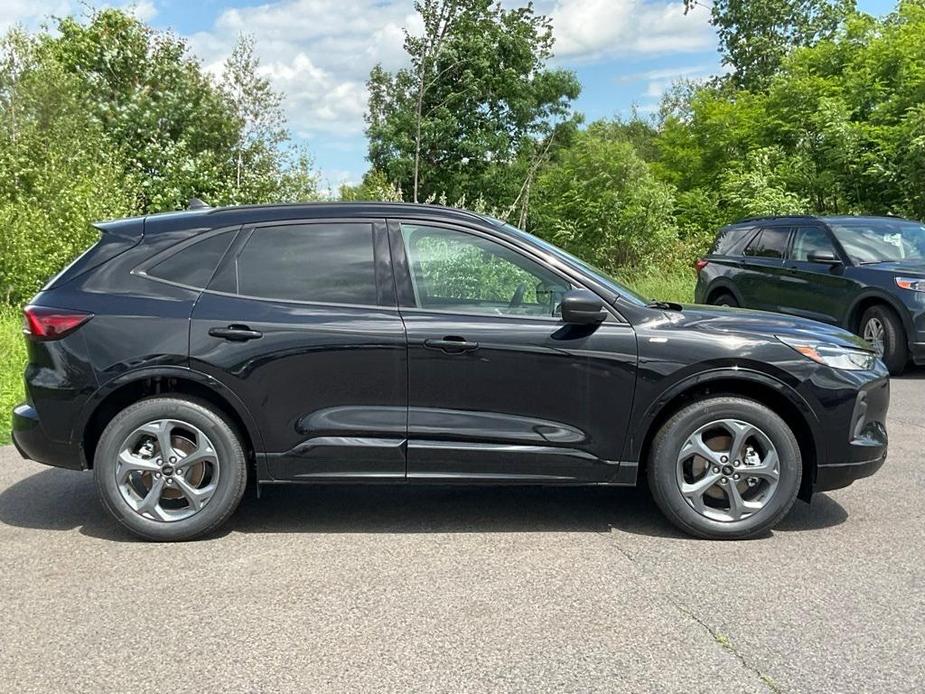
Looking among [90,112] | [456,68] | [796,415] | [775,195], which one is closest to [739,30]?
[456,68]

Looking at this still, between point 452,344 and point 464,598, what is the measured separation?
1280mm

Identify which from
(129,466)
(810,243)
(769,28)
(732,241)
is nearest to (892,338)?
(810,243)

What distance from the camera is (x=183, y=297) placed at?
181 inches

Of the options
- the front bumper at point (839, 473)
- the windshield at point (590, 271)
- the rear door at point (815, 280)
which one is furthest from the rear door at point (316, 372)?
the rear door at point (815, 280)

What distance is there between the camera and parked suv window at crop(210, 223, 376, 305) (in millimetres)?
4637

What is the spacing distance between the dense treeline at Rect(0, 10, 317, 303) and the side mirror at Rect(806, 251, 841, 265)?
11.2 metres

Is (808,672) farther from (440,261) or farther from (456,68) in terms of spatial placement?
(456,68)

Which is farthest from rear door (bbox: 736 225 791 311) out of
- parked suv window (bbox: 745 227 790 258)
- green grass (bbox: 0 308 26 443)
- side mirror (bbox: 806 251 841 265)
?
green grass (bbox: 0 308 26 443)

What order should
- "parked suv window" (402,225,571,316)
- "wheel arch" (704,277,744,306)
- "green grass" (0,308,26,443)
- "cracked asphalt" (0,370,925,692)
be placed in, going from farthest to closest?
"wheel arch" (704,277,744,306) → "green grass" (0,308,26,443) → "parked suv window" (402,225,571,316) → "cracked asphalt" (0,370,925,692)

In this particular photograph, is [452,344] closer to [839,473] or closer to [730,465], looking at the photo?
[730,465]

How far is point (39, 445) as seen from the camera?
4633 millimetres

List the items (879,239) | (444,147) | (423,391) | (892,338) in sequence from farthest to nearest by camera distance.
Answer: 1. (444,147)
2. (879,239)
3. (892,338)
4. (423,391)

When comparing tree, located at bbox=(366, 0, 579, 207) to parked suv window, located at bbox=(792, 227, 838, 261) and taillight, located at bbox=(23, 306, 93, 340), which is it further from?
taillight, located at bbox=(23, 306, 93, 340)

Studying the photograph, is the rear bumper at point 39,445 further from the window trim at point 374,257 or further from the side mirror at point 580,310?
the side mirror at point 580,310
